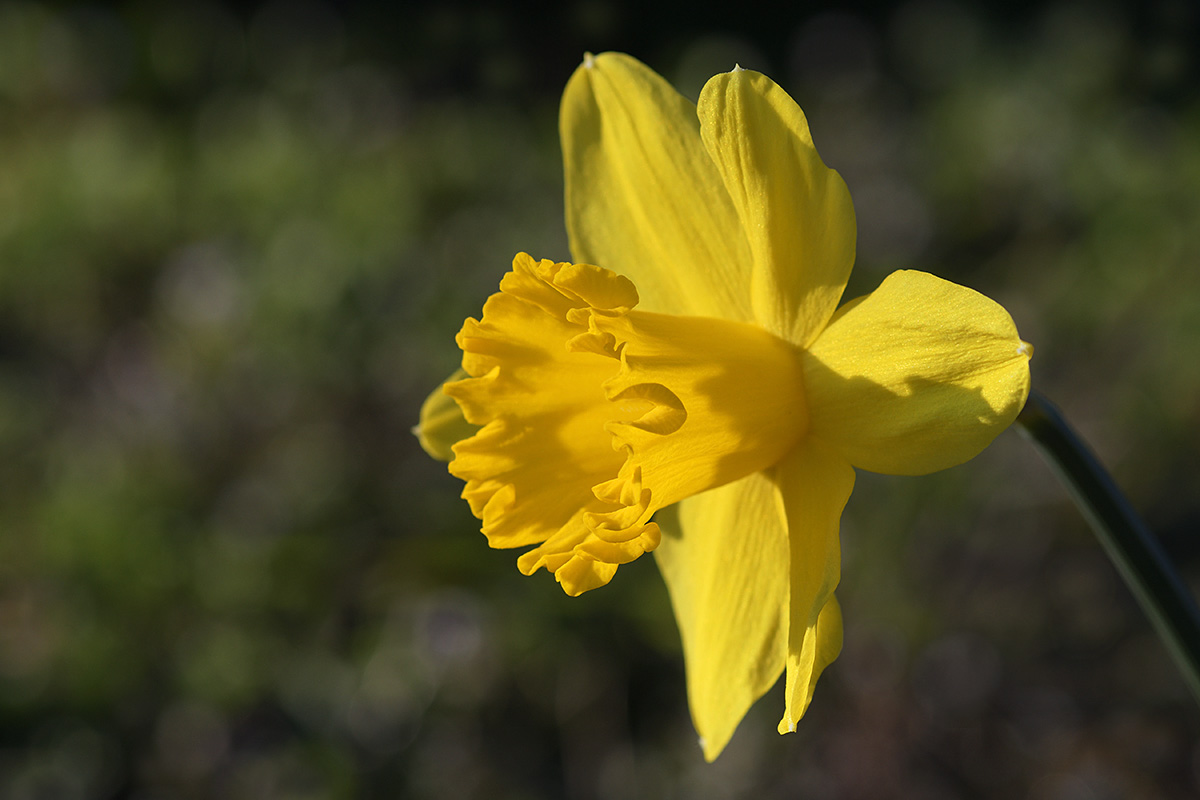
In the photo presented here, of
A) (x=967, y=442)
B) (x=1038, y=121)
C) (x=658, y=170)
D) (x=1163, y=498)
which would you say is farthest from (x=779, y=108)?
(x=1038, y=121)

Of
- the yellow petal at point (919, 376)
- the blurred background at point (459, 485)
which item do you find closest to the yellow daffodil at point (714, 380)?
the yellow petal at point (919, 376)

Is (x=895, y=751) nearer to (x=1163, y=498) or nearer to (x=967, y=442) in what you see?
(x=1163, y=498)

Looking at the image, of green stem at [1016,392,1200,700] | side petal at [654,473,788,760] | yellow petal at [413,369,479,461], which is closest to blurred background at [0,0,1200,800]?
side petal at [654,473,788,760]

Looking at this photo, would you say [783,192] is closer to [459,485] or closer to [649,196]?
[649,196]

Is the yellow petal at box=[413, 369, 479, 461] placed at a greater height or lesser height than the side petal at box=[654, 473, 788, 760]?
greater

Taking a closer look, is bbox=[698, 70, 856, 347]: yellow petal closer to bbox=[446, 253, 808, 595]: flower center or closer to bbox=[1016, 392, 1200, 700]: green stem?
bbox=[446, 253, 808, 595]: flower center
